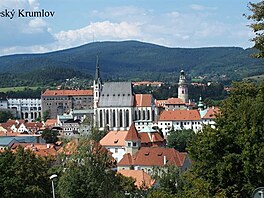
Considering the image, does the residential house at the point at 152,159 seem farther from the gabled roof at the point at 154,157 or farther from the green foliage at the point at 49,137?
the green foliage at the point at 49,137

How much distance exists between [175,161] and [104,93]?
→ 58.2 m

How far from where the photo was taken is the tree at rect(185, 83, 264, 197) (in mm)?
20109

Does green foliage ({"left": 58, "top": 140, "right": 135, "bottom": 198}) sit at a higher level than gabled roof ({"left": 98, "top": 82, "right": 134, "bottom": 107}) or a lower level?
higher

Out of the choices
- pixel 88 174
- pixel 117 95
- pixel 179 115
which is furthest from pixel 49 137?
pixel 88 174

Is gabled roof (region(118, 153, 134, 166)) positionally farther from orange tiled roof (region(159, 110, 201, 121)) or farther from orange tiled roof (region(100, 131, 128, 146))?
orange tiled roof (region(159, 110, 201, 121))

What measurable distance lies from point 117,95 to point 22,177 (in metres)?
74.8

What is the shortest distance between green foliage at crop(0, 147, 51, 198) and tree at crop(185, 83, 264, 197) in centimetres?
1336

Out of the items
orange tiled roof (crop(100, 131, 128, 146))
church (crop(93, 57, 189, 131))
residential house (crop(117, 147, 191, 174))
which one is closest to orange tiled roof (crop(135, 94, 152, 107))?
church (crop(93, 57, 189, 131))

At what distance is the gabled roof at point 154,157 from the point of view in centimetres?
5416

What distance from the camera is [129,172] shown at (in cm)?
4775

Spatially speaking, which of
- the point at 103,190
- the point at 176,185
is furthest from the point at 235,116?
the point at 176,185

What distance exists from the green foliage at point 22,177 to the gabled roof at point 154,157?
63.4ft

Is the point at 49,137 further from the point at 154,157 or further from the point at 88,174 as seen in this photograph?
the point at 88,174

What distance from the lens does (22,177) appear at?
112 feet
